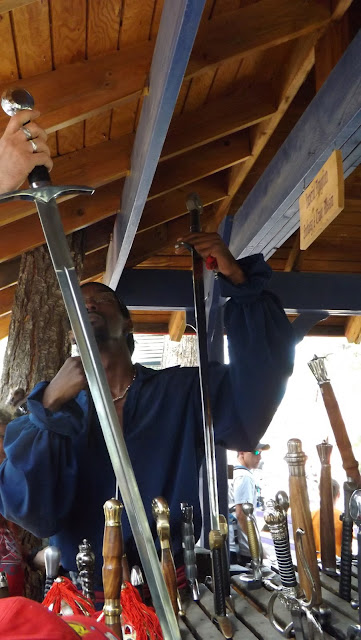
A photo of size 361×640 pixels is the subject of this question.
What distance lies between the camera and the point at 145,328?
6320 mm

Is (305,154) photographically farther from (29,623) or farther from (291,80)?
(29,623)

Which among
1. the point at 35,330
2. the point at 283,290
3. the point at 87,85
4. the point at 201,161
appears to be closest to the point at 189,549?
the point at 87,85

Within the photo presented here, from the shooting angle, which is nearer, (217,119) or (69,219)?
(217,119)

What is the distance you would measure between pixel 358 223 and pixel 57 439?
4075mm

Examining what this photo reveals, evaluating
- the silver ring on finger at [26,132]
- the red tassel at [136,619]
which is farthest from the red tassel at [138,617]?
the silver ring on finger at [26,132]

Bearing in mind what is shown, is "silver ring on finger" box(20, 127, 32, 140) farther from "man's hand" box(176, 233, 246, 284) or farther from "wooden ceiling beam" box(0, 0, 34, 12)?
"man's hand" box(176, 233, 246, 284)

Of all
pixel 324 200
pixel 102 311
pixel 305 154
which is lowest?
pixel 102 311

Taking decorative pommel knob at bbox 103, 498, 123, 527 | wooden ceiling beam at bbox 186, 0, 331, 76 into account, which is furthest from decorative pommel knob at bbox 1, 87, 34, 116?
wooden ceiling beam at bbox 186, 0, 331, 76

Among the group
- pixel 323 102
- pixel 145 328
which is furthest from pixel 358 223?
pixel 323 102

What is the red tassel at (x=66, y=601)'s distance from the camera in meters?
1.33

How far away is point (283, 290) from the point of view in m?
4.45

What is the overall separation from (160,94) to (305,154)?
2.71 feet

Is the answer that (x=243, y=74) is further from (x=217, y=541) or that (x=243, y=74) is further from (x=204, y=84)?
(x=217, y=541)

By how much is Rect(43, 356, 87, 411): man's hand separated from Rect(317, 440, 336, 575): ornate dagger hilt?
85 centimetres
